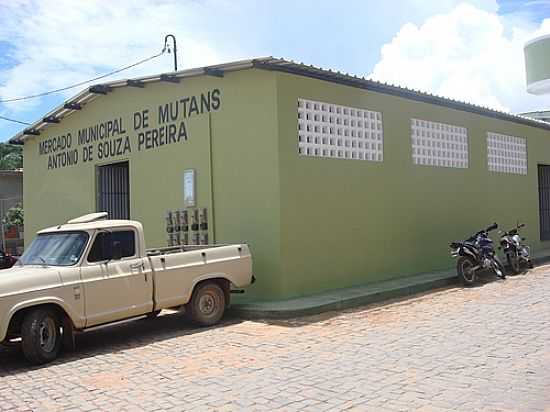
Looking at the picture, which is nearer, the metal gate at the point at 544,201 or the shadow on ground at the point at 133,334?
the shadow on ground at the point at 133,334

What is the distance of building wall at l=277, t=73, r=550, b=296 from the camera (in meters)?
10.3

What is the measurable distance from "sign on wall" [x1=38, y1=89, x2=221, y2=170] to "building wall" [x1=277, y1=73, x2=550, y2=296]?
2.17 m

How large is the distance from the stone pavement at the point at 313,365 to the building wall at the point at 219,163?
1.82 m

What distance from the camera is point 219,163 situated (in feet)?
35.9

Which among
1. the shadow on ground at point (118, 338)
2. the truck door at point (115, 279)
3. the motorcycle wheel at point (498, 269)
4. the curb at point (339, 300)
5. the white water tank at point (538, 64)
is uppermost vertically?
the white water tank at point (538, 64)

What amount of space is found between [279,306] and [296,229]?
4.82ft

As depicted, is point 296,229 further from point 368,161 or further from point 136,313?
point 136,313

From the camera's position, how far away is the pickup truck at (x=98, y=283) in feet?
23.1

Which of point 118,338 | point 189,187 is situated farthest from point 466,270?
point 118,338

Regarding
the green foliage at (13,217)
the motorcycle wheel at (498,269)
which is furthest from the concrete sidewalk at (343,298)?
the green foliage at (13,217)

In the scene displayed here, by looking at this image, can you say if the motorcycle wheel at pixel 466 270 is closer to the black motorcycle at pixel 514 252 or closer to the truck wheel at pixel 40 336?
the black motorcycle at pixel 514 252

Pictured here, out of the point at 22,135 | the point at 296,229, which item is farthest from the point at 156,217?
the point at 22,135

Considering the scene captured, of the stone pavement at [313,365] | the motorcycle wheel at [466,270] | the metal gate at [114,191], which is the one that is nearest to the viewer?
the stone pavement at [313,365]

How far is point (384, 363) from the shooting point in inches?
256
